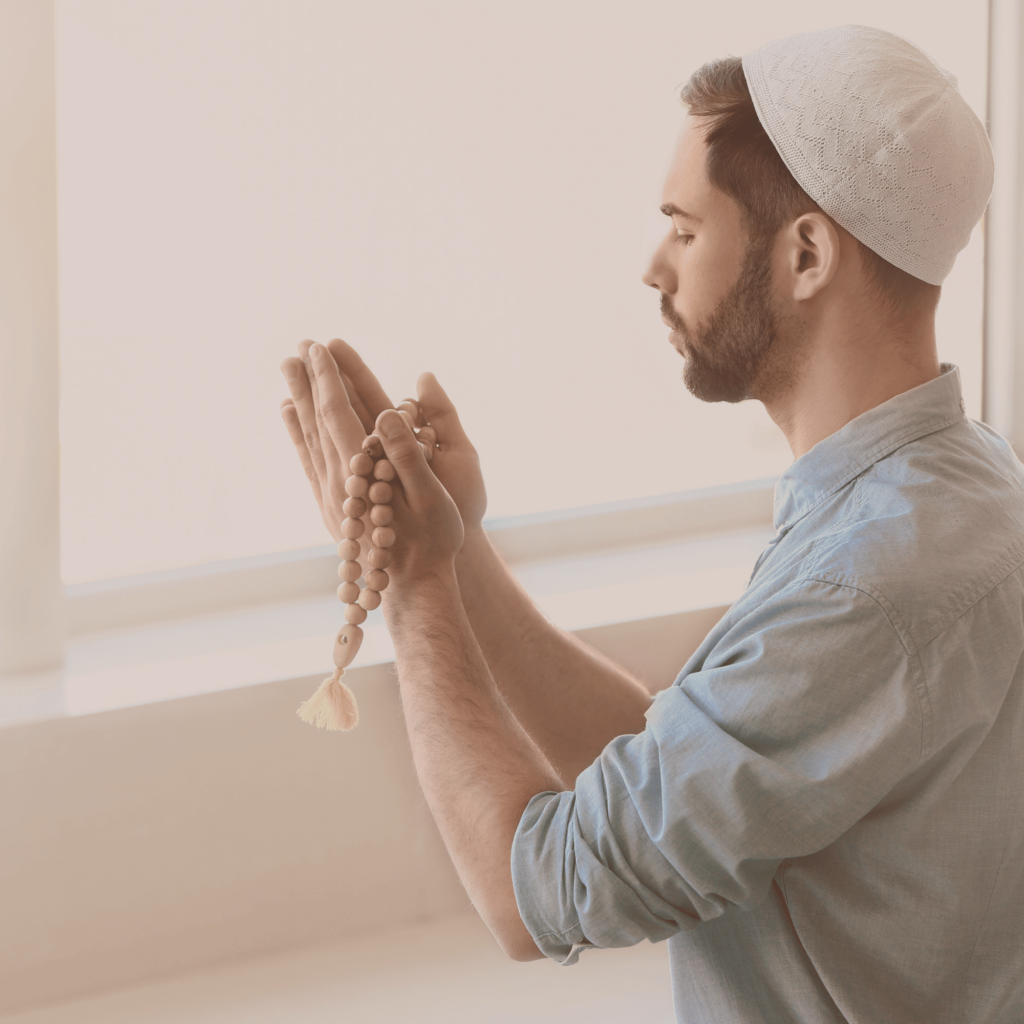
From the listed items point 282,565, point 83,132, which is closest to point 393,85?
point 83,132

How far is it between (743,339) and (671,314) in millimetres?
92

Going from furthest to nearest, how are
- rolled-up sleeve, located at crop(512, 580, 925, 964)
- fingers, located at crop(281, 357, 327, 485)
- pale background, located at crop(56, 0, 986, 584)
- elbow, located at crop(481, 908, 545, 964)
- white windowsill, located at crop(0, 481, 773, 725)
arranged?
1. pale background, located at crop(56, 0, 986, 584)
2. white windowsill, located at crop(0, 481, 773, 725)
3. fingers, located at crop(281, 357, 327, 485)
4. elbow, located at crop(481, 908, 545, 964)
5. rolled-up sleeve, located at crop(512, 580, 925, 964)

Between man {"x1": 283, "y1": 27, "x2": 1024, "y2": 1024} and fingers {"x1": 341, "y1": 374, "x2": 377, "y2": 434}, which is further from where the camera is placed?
fingers {"x1": 341, "y1": 374, "x2": 377, "y2": 434}

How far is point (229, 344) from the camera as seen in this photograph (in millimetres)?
1747

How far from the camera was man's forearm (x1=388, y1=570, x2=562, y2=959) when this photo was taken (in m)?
0.94

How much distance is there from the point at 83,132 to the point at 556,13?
0.79m

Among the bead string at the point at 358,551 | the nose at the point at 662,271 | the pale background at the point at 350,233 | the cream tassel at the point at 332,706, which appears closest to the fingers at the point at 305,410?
the bead string at the point at 358,551

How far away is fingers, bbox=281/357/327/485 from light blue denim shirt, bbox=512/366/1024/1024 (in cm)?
45

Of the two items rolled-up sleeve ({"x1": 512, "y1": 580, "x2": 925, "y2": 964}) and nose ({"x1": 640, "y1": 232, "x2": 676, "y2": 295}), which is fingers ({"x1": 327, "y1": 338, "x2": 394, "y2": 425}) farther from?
rolled-up sleeve ({"x1": 512, "y1": 580, "x2": 925, "y2": 964})

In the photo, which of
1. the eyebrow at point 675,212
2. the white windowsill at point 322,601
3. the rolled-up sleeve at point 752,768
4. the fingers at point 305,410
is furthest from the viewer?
the white windowsill at point 322,601

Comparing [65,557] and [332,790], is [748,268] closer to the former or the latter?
[332,790]

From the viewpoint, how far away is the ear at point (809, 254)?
38.6 inches

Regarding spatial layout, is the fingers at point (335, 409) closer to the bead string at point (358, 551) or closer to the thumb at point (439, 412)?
the bead string at point (358, 551)

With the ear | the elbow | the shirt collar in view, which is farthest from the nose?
the elbow
